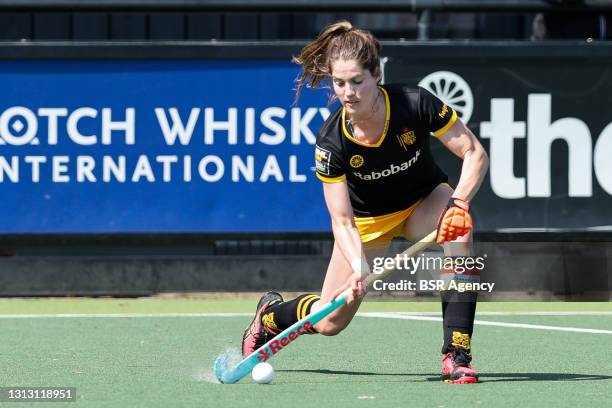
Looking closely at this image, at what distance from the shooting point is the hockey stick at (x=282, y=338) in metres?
7.10

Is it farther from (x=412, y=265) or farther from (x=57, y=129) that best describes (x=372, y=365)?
(x=57, y=129)

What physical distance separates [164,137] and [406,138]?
169 inches

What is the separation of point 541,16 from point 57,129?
4036 mm

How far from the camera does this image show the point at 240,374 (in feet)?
23.3

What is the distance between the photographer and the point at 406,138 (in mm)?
7184

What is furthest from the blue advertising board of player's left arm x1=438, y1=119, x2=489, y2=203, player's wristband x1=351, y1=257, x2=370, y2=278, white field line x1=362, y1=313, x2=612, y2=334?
player's wristband x1=351, y1=257, x2=370, y2=278

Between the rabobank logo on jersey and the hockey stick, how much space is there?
1.15ft

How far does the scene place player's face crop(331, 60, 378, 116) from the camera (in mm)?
6844

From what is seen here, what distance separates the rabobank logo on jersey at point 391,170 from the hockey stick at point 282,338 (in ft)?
1.15

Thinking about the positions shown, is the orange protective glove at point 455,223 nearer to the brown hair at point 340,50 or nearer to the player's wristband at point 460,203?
the player's wristband at point 460,203

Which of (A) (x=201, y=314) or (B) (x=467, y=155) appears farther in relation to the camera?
(A) (x=201, y=314)

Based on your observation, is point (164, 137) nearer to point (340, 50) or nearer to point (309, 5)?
point (309, 5)

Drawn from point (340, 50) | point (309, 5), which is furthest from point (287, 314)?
point (309, 5)

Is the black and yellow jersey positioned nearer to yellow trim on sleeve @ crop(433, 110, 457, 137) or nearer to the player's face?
yellow trim on sleeve @ crop(433, 110, 457, 137)
